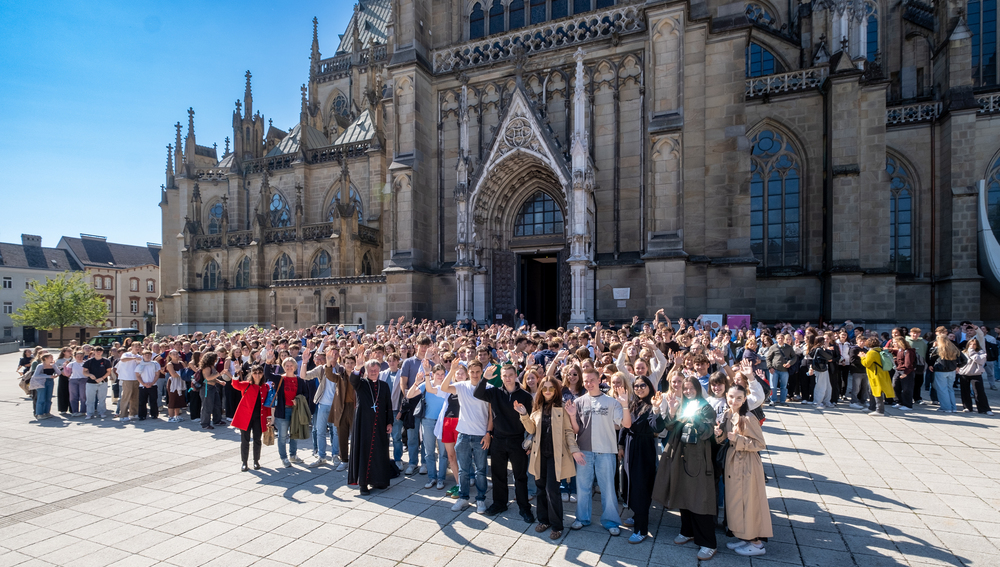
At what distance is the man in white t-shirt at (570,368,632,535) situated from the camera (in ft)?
17.3

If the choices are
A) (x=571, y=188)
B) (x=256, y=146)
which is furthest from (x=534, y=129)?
(x=256, y=146)

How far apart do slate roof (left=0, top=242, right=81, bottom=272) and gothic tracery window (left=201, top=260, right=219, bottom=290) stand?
40.5m

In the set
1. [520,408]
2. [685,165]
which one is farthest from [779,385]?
[520,408]

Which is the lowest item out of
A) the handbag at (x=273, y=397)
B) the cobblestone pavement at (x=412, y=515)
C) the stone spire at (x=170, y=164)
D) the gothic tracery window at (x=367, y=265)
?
the cobblestone pavement at (x=412, y=515)

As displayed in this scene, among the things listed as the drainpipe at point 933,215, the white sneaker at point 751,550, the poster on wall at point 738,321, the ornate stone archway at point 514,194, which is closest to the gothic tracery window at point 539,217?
the ornate stone archway at point 514,194

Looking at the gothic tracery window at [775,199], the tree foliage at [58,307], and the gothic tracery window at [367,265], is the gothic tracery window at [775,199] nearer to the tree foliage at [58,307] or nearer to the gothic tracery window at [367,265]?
the gothic tracery window at [367,265]

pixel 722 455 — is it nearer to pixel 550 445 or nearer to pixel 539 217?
pixel 550 445

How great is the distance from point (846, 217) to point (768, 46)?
9.20 m

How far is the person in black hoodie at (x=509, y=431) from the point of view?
552 cm

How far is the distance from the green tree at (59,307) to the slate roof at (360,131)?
31805 millimetres

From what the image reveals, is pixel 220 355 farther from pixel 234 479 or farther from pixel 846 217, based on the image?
pixel 846 217

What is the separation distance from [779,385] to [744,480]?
28.3 feet

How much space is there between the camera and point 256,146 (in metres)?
35.1

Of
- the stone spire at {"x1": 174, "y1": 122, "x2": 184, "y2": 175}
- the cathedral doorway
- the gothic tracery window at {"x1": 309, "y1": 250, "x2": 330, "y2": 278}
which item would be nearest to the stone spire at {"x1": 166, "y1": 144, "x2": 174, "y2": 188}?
the stone spire at {"x1": 174, "y1": 122, "x2": 184, "y2": 175}
